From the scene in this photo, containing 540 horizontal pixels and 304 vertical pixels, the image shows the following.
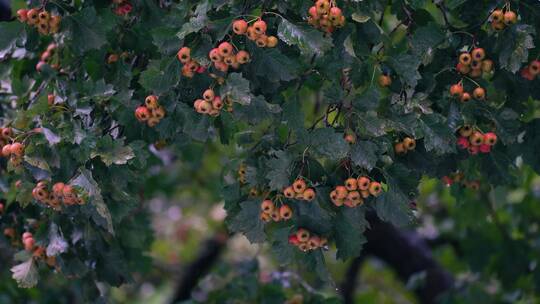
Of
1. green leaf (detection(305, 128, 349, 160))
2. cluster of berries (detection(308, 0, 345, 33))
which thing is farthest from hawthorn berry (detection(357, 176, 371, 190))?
cluster of berries (detection(308, 0, 345, 33))

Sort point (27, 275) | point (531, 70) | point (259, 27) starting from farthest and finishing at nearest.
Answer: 1. point (27, 275)
2. point (531, 70)
3. point (259, 27)

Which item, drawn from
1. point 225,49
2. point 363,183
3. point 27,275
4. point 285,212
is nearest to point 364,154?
point 363,183

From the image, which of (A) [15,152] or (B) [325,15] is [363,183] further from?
(A) [15,152]

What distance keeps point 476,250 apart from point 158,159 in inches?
85.1

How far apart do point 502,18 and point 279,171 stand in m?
0.85

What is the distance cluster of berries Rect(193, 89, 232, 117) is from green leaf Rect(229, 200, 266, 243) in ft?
1.08

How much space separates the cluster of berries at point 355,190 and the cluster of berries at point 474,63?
506 millimetres

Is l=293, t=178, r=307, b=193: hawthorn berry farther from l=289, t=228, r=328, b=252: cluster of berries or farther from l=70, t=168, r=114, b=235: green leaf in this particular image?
l=70, t=168, r=114, b=235: green leaf

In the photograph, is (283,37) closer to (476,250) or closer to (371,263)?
(476,250)

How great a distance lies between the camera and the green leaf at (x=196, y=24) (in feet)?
8.27

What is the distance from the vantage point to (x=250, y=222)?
2711 mm

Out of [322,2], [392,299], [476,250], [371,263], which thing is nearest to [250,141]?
[322,2]

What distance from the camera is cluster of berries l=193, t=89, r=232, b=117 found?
2568 mm

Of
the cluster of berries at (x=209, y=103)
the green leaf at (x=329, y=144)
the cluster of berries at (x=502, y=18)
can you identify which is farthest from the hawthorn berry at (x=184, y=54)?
the cluster of berries at (x=502, y=18)
